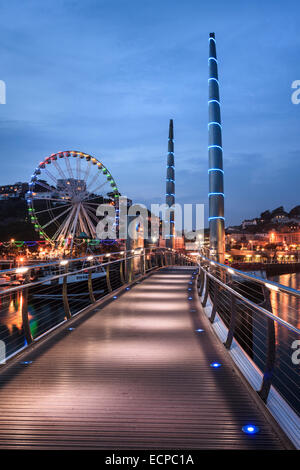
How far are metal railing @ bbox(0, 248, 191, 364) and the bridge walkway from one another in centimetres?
59

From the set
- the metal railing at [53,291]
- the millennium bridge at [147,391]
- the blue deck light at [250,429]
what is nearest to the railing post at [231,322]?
the millennium bridge at [147,391]

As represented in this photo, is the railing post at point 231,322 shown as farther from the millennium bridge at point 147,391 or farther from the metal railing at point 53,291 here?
the metal railing at point 53,291

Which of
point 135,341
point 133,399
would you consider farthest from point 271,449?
point 135,341

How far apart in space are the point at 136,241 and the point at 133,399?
1008cm

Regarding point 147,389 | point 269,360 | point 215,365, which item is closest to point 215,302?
point 215,365

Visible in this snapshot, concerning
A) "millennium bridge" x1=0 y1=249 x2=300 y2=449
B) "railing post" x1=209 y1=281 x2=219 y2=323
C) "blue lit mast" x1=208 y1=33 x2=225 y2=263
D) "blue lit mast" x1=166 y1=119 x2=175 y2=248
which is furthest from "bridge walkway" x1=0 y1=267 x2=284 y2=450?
"blue lit mast" x1=166 y1=119 x2=175 y2=248

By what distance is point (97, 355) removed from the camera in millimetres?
3967

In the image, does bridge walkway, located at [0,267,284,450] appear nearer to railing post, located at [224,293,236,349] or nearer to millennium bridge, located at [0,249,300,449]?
millennium bridge, located at [0,249,300,449]

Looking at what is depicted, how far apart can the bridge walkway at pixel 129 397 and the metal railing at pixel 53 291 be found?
59cm

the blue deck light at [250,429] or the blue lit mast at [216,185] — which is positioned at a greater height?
the blue lit mast at [216,185]

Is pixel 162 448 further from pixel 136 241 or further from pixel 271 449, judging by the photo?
pixel 136 241

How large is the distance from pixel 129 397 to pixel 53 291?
9709 mm

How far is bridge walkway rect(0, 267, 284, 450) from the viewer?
2.27 m

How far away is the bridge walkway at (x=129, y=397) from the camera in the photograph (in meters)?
2.27
